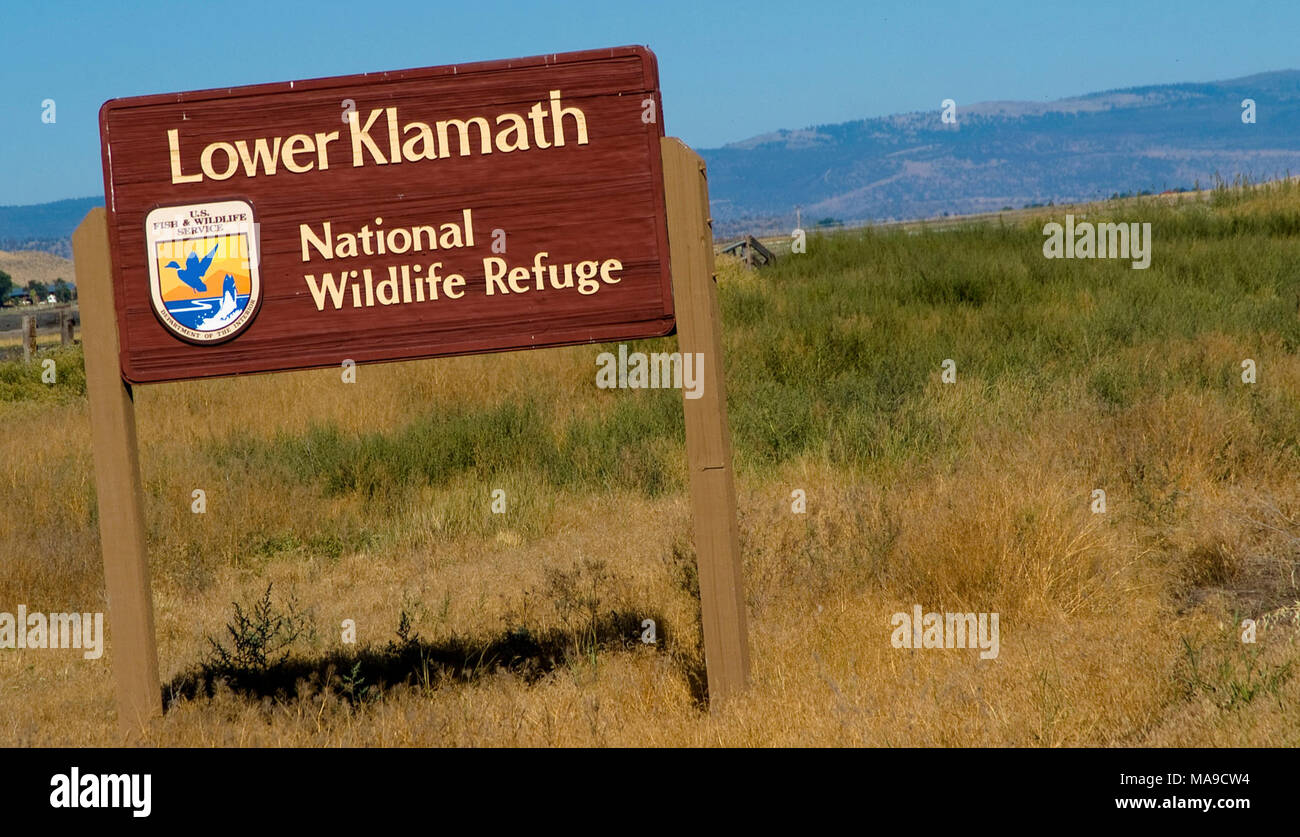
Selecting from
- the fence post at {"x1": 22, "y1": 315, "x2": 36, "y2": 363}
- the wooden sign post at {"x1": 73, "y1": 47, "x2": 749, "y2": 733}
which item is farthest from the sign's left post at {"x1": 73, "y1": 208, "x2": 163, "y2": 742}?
the fence post at {"x1": 22, "y1": 315, "x2": 36, "y2": 363}

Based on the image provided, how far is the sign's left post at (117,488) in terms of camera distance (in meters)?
4.19

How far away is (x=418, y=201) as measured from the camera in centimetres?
416

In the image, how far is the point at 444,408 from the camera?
11.8 meters

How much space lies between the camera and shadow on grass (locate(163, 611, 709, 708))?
4918 mm

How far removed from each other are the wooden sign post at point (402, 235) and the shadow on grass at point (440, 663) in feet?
3.17

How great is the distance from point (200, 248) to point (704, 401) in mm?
1930

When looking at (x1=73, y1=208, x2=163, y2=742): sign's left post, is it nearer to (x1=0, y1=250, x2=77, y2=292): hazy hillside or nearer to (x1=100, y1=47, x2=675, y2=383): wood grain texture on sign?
(x1=100, y1=47, x2=675, y2=383): wood grain texture on sign

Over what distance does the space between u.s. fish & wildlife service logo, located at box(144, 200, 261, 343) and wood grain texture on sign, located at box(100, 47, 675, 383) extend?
0.03 meters

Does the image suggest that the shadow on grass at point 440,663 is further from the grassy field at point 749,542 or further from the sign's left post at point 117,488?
the sign's left post at point 117,488

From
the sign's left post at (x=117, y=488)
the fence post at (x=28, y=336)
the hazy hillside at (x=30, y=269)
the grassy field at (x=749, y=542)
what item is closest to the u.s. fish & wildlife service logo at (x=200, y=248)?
the sign's left post at (x=117, y=488)

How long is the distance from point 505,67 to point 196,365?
5.15ft

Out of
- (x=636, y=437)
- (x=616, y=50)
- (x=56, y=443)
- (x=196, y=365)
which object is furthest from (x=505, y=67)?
(x=56, y=443)

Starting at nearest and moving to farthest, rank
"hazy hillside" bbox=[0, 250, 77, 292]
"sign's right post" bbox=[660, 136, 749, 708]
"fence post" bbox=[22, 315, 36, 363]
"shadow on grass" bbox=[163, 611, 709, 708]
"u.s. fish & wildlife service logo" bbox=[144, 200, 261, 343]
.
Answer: "sign's right post" bbox=[660, 136, 749, 708], "u.s. fish & wildlife service logo" bbox=[144, 200, 261, 343], "shadow on grass" bbox=[163, 611, 709, 708], "fence post" bbox=[22, 315, 36, 363], "hazy hillside" bbox=[0, 250, 77, 292]

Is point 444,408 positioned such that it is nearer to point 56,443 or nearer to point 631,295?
point 56,443
